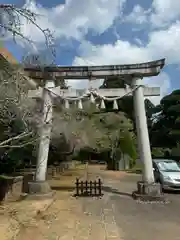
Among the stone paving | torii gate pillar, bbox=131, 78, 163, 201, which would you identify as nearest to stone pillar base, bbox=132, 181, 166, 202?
torii gate pillar, bbox=131, 78, 163, 201

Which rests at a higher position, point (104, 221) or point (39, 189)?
point (39, 189)

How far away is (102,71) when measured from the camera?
11000mm

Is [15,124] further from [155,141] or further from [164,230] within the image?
[155,141]

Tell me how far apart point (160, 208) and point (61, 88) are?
5731 millimetres

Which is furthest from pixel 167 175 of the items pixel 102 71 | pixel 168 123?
pixel 168 123

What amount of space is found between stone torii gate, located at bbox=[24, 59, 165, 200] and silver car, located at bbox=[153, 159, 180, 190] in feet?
8.14

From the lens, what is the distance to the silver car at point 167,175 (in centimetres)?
1269

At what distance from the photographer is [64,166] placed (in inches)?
893

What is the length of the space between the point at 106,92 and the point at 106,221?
5172 mm

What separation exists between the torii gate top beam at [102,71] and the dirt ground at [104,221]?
4.46 meters

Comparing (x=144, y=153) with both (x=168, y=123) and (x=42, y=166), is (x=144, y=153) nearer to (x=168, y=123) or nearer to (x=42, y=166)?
(x=42, y=166)

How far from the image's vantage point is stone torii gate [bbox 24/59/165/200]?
34.7 feet

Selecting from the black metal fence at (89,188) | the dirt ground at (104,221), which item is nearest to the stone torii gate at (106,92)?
the dirt ground at (104,221)

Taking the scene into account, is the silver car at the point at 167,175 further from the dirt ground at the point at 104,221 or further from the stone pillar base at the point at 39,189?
the stone pillar base at the point at 39,189
